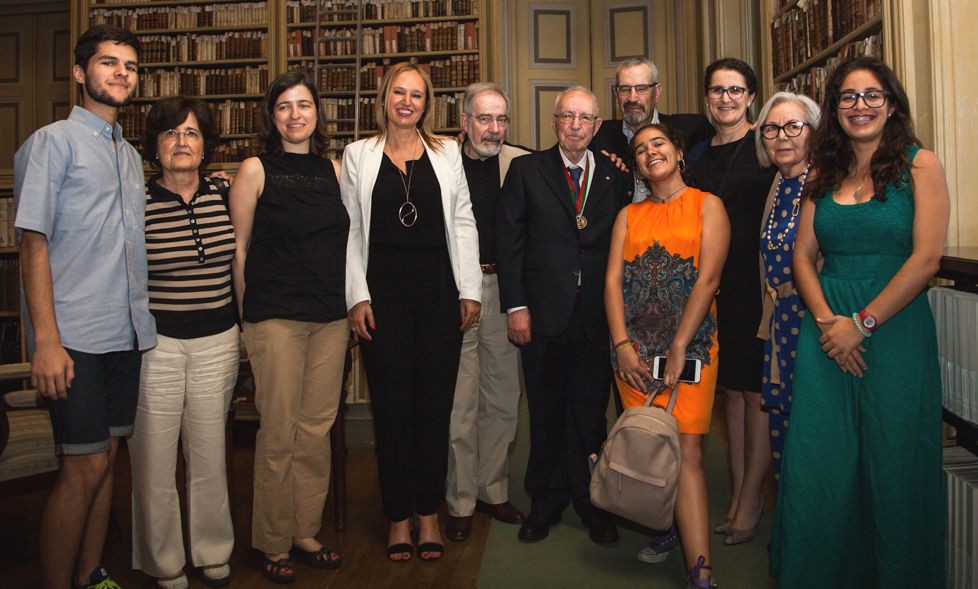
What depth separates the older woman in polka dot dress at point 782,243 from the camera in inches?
86.2

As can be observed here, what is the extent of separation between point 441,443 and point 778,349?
1.13 meters

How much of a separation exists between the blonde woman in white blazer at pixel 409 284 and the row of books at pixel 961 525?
1.46 metres

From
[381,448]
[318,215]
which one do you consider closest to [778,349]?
[381,448]

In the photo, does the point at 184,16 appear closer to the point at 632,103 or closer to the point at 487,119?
the point at 487,119

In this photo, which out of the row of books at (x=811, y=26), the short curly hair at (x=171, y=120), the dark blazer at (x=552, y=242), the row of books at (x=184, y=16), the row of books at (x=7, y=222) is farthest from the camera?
the row of books at (x=184, y=16)

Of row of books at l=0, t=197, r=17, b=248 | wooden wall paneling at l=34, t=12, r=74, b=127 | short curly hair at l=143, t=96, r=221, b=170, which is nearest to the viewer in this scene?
short curly hair at l=143, t=96, r=221, b=170

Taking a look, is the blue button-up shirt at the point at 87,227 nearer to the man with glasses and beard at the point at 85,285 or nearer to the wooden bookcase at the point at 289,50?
the man with glasses and beard at the point at 85,285

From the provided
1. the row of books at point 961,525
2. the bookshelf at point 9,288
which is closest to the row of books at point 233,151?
the bookshelf at point 9,288

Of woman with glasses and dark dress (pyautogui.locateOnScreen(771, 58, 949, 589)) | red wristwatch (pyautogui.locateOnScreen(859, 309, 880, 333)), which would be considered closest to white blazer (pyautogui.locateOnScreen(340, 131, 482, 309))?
woman with glasses and dark dress (pyautogui.locateOnScreen(771, 58, 949, 589))

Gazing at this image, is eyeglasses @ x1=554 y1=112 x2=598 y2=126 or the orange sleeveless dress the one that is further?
eyeglasses @ x1=554 y1=112 x2=598 y2=126

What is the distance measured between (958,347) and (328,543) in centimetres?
211

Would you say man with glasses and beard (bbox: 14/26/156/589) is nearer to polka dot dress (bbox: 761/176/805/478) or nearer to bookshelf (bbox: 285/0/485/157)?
polka dot dress (bbox: 761/176/805/478)

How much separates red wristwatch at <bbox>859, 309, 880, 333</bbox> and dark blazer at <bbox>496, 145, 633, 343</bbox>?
2.77ft

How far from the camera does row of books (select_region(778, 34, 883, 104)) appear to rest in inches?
119
